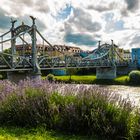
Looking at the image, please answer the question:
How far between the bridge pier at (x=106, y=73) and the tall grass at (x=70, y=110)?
6020 centimetres

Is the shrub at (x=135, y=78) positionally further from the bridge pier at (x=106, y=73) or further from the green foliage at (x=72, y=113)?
the green foliage at (x=72, y=113)

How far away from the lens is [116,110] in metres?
7.27

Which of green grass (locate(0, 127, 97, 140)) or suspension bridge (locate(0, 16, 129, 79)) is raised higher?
suspension bridge (locate(0, 16, 129, 79))

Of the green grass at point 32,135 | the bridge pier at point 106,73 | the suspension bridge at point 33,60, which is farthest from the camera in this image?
the bridge pier at point 106,73

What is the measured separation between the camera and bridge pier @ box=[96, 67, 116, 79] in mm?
68562

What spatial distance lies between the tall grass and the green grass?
1.21 feet

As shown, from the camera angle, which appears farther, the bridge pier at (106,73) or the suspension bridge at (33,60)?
the bridge pier at (106,73)

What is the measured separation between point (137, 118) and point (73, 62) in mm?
48085

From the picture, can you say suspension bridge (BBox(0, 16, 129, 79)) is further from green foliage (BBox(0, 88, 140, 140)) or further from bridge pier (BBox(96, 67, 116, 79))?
green foliage (BBox(0, 88, 140, 140))

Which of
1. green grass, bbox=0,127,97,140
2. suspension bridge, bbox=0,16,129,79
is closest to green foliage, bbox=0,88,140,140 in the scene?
green grass, bbox=0,127,97,140

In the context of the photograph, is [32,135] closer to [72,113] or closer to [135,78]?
[72,113]

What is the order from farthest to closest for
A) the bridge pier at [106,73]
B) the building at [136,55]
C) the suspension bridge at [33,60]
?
1. the building at [136,55]
2. the bridge pier at [106,73]
3. the suspension bridge at [33,60]

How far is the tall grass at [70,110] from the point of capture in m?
7.07

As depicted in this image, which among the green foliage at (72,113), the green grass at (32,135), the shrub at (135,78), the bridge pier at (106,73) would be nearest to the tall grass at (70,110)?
the green foliage at (72,113)
